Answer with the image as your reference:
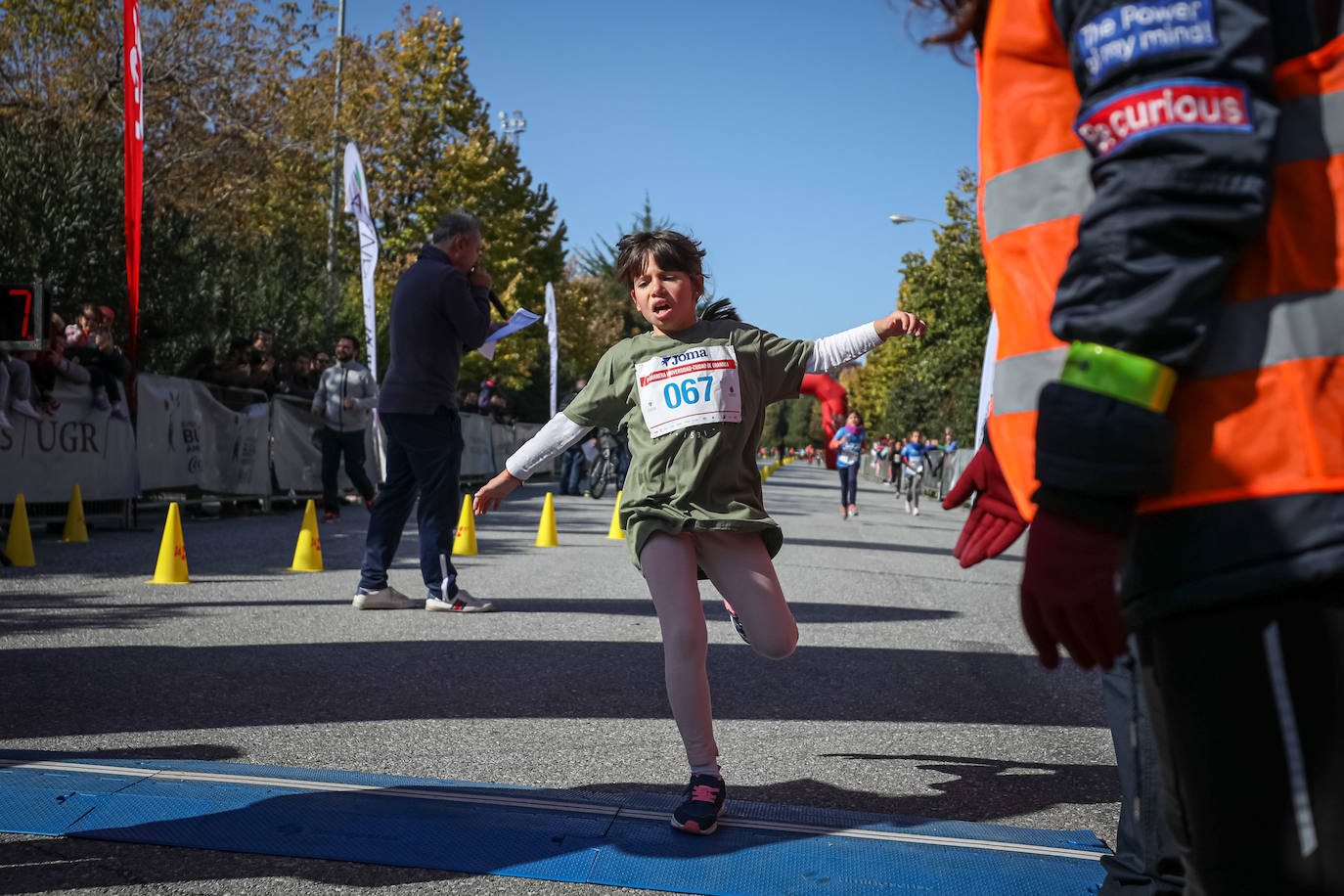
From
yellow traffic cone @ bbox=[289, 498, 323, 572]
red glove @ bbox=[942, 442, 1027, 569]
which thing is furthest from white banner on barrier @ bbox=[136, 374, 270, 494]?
red glove @ bbox=[942, 442, 1027, 569]

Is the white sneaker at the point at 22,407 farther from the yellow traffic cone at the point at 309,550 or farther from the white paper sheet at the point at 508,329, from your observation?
the white paper sheet at the point at 508,329

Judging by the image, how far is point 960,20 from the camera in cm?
165

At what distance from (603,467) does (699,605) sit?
2013 cm

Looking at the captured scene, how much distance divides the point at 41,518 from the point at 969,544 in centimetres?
1163

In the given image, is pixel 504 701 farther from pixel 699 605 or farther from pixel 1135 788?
pixel 1135 788

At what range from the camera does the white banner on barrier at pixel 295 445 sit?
1641 centimetres

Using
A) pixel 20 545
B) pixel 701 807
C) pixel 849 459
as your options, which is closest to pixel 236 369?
pixel 20 545

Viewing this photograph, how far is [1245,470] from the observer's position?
51.9 inches

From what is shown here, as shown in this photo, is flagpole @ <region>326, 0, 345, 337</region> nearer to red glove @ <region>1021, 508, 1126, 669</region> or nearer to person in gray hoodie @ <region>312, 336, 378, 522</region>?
person in gray hoodie @ <region>312, 336, 378, 522</region>

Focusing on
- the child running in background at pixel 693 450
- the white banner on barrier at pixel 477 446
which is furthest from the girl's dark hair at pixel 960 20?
the white banner on barrier at pixel 477 446

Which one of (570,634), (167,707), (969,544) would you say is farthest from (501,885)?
(570,634)

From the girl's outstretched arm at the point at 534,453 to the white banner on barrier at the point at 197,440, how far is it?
1028 cm

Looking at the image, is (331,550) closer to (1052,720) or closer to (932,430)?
(1052,720)

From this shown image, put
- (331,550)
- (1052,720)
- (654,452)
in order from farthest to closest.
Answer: (331,550) → (1052,720) → (654,452)
